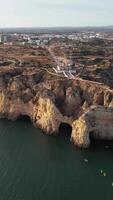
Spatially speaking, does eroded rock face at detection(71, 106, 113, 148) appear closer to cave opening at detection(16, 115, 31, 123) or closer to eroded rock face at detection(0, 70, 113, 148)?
eroded rock face at detection(0, 70, 113, 148)

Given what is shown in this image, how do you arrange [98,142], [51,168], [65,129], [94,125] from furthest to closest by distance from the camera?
[65,129] → [98,142] → [94,125] → [51,168]

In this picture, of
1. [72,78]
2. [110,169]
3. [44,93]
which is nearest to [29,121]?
[44,93]

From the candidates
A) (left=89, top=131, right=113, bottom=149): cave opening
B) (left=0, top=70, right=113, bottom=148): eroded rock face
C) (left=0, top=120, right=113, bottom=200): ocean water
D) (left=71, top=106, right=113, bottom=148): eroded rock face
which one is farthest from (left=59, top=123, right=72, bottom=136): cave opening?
(left=89, top=131, right=113, bottom=149): cave opening

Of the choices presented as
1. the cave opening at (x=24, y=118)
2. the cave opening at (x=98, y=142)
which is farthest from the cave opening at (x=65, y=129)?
the cave opening at (x=24, y=118)

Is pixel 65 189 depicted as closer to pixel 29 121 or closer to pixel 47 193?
pixel 47 193

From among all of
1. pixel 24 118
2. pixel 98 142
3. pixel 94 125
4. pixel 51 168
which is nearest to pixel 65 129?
pixel 94 125

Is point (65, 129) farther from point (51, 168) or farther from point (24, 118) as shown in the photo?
point (51, 168)

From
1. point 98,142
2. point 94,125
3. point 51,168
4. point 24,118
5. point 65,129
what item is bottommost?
point 24,118
